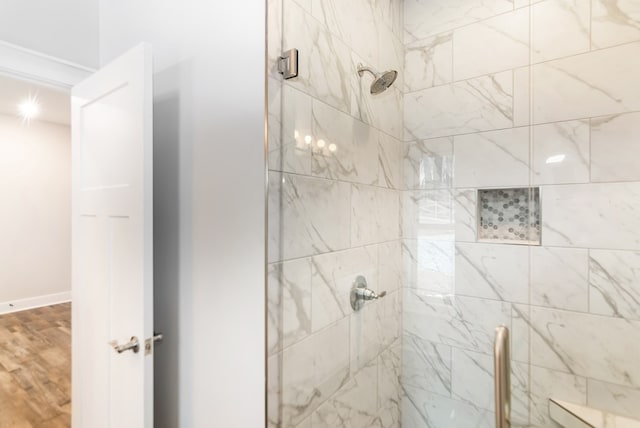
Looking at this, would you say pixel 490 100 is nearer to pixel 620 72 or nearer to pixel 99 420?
pixel 620 72

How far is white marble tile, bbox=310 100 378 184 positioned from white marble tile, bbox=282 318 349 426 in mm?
577

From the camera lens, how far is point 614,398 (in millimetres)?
1188

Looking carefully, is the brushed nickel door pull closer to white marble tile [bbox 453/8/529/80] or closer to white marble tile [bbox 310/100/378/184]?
white marble tile [bbox 310/100/378/184]

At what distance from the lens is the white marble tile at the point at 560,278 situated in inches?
48.3

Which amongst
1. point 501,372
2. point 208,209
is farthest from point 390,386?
point 208,209

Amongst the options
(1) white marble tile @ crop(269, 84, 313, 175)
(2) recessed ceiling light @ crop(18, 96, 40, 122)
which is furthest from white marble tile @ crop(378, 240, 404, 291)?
(2) recessed ceiling light @ crop(18, 96, 40, 122)

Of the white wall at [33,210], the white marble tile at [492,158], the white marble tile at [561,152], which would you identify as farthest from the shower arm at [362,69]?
the white wall at [33,210]

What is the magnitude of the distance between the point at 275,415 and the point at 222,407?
0.20 m

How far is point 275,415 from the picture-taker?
2.98 feet

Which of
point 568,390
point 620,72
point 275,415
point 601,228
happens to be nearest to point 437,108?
point 620,72

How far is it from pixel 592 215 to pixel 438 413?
44.5 inches

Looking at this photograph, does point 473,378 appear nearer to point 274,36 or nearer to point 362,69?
point 362,69

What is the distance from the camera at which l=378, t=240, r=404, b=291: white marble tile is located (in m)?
1.45

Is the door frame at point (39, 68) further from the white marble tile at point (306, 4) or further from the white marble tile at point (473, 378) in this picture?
the white marble tile at point (473, 378)
